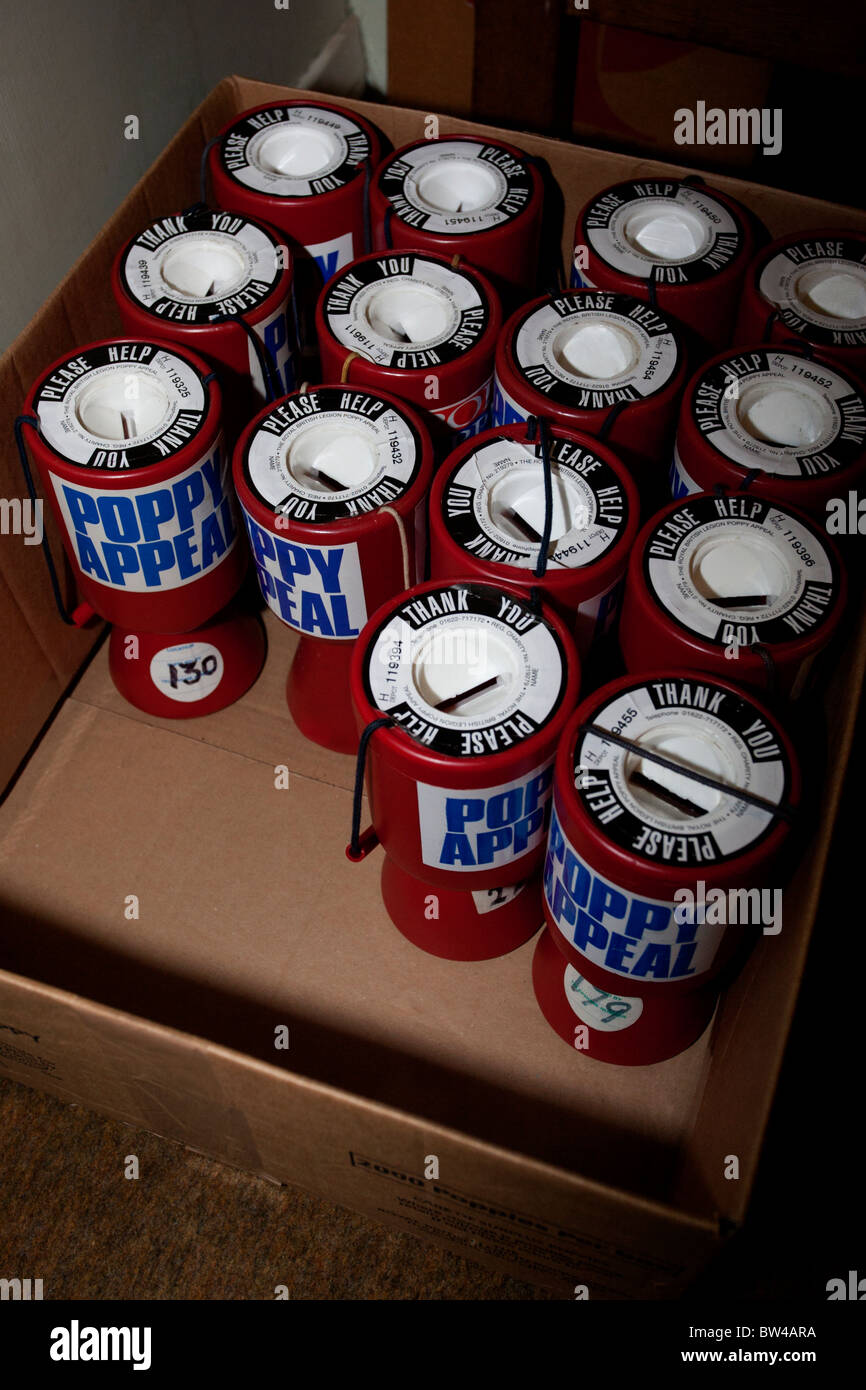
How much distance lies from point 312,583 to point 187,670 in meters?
0.27

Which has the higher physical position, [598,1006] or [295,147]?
[295,147]

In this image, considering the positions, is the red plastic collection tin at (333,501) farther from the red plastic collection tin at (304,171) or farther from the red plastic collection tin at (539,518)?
the red plastic collection tin at (304,171)

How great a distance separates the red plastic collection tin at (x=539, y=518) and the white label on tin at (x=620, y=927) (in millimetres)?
Answer: 198

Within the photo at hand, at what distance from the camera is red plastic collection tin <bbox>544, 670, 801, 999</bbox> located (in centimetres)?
77

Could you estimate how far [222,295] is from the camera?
1.09 meters

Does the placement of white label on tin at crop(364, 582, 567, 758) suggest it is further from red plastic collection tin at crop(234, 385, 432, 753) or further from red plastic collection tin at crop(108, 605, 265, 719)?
red plastic collection tin at crop(108, 605, 265, 719)

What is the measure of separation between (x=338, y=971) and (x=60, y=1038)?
28cm

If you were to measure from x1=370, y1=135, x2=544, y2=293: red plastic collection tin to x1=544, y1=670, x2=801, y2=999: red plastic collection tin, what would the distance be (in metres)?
0.55

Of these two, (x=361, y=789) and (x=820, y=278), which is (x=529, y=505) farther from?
(x=820, y=278)

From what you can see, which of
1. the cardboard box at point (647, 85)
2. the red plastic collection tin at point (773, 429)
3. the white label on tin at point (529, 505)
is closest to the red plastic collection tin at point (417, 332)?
the white label on tin at point (529, 505)

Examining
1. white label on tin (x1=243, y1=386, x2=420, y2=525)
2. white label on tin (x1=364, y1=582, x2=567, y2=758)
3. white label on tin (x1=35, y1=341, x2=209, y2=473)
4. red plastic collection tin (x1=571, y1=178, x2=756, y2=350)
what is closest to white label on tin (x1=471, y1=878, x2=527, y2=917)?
white label on tin (x1=364, y1=582, x2=567, y2=758)

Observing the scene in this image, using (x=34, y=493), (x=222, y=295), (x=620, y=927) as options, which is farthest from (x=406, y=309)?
(x=620, y=927)

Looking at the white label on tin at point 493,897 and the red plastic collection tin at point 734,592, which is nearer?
the red plastic collection tin at point 734,592

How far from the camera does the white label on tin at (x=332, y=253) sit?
1226 mm
